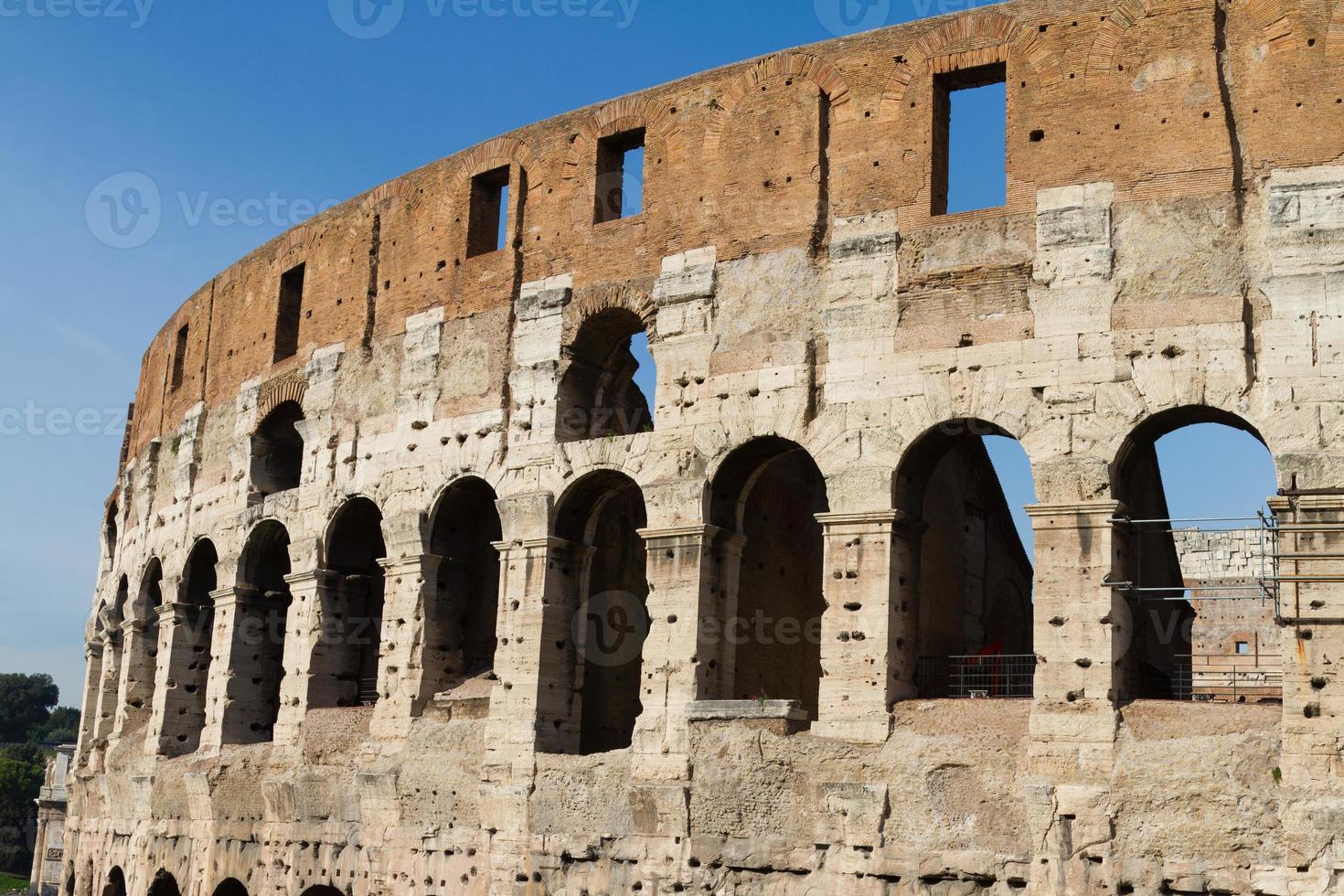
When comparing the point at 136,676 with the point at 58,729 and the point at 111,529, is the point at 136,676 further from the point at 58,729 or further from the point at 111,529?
the point at 58,729

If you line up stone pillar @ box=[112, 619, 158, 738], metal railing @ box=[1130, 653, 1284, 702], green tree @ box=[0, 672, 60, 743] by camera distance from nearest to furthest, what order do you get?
1. metal railing @ box=[1130, 653, 1284, 702]
2. stone pillar @ box=[112, 619, 158, 738]
3. green tree @ box=[0, 672, 60, 743]

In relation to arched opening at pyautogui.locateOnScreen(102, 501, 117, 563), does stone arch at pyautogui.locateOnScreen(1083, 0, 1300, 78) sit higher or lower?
higher

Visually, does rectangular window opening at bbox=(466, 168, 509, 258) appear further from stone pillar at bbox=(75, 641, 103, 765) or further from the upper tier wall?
stone pillar at bbox=(75, 641, 103, 765)

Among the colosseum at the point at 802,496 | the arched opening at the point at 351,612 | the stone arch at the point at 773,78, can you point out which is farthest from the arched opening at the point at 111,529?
the stone arch at the point at 773,78

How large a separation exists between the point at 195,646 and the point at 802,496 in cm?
868

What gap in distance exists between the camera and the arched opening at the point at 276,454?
62.2ft

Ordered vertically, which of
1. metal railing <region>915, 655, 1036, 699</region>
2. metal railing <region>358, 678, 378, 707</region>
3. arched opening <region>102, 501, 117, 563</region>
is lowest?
metal railing <region>358, 678, 378, 707</region>

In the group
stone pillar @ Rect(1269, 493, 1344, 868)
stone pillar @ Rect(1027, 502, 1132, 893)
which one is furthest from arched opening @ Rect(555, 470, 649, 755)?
stone pillar @ Rect(1269, 493, 1344, 868)

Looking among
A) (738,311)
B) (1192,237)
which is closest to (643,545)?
(738,311)

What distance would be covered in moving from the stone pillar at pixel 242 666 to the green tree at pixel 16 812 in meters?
38.2

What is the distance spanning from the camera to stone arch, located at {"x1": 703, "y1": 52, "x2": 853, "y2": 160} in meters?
14.0

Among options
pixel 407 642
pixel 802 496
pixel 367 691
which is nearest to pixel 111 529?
pixel 367 691

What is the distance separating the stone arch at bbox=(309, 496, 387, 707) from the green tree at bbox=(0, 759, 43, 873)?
40.2 meters

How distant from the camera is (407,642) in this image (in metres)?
15.9
